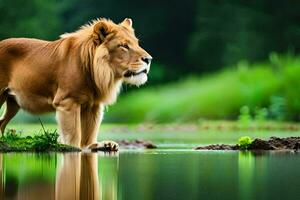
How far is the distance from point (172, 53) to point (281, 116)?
355 centimetres

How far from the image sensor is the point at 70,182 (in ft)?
16.3

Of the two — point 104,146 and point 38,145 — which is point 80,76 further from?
point 38,145

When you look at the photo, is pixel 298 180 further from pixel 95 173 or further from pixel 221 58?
pixel 221 58

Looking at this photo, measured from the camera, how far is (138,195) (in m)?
4.59

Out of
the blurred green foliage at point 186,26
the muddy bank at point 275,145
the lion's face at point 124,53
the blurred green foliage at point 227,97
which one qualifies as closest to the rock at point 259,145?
A: the muddy bank at point 275,145

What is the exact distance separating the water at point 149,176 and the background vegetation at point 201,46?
8.72 meters

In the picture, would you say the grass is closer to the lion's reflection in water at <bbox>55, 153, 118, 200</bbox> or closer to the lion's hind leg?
the lion's reflection in water at <bbox>55, 153, 118, 200</bbox>

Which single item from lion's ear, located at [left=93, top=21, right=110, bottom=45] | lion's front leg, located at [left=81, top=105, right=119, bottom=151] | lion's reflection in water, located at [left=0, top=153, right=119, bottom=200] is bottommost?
lion's reflection in water, located at [left=0, top=153, right=119, bottom=200]

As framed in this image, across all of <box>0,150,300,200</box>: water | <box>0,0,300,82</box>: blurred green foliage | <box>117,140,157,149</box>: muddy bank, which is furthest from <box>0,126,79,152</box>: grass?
<box>0,0,300,82</box>: blurred green foliage

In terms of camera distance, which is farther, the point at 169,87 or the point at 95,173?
the point at 169,87

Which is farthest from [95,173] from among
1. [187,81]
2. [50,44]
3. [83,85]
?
[187,81]

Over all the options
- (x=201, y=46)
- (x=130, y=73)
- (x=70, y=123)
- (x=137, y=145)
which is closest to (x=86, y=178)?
(x=70, y=123)

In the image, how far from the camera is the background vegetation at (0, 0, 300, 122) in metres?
16.0

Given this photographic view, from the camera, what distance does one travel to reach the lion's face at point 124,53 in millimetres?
7512
